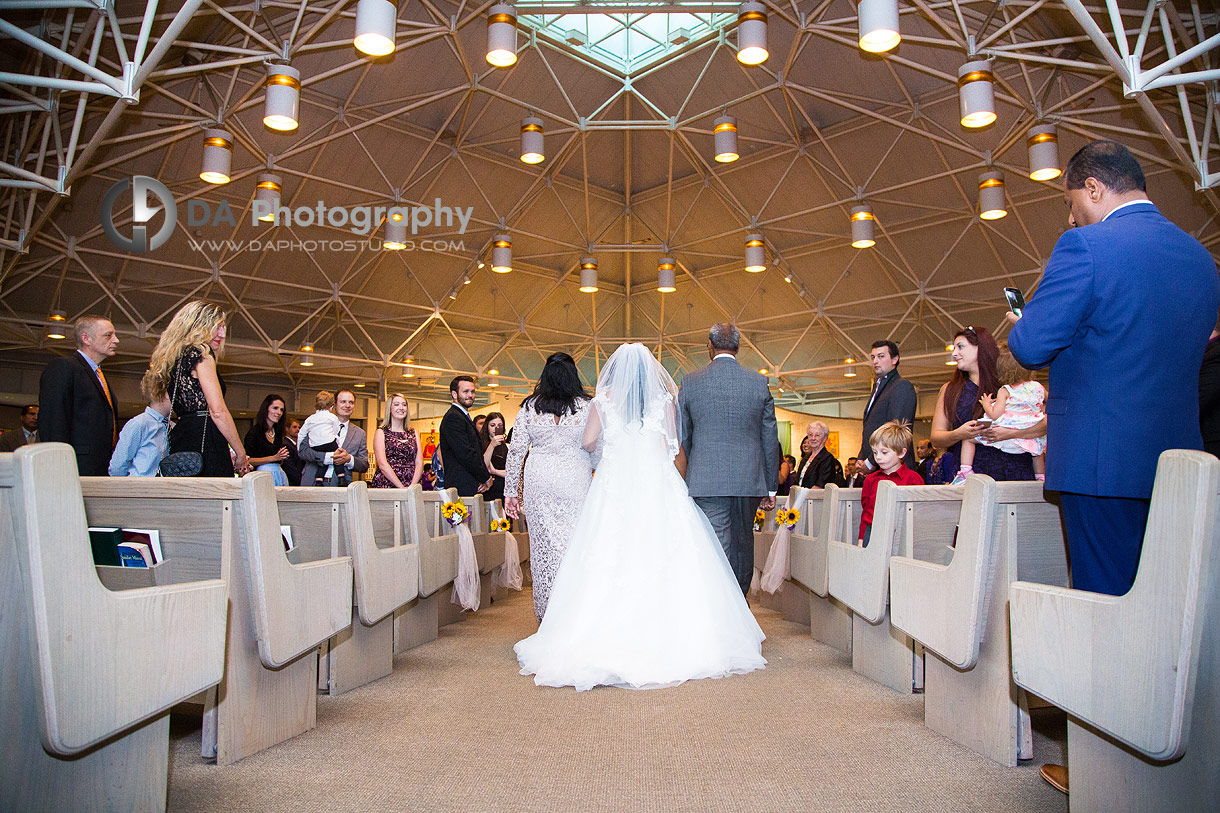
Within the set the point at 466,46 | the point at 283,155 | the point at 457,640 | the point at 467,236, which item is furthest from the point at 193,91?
the point at 457,640

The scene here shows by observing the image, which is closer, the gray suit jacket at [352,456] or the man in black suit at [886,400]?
the man in black suit at [886,400]

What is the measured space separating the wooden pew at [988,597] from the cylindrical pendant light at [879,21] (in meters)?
5.22

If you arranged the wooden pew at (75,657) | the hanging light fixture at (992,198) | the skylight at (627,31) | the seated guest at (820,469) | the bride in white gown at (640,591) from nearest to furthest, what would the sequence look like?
the wooden pew at (75,657) → the bride in white gown at (640,591) → the seated guest at (820,469) → the hanging light fixture at (992,198) → the skylight at (627,31)

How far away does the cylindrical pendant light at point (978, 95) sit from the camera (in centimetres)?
755

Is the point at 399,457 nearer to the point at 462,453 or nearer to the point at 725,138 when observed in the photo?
the point at 462,453

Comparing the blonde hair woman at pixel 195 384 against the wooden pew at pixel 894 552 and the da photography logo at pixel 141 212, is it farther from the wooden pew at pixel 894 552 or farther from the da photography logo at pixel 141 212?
the da photography logo at pixel 141 212

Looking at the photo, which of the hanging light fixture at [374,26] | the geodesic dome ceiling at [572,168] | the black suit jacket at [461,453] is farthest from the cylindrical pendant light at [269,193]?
the black suit jacket at [461,453]

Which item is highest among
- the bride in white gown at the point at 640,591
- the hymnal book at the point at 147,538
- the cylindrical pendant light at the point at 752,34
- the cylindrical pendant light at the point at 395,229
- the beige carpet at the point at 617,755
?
the cylindrical pendant light at the point at 752,34

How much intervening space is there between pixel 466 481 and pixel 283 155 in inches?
293

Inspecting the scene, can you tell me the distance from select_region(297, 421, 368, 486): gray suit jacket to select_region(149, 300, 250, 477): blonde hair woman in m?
2.47

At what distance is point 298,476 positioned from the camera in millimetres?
7148

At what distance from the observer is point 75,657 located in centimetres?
151

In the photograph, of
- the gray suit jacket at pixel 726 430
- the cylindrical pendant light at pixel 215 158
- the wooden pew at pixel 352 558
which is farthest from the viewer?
the cylindrical pendant light at pixel 215 158

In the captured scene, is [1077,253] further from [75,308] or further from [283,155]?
[75,308]
